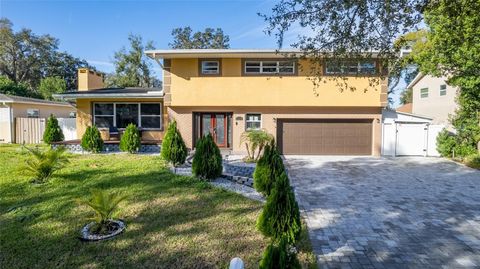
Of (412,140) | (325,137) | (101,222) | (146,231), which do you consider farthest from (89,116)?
(412,140)

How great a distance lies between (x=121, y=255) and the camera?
4.14m

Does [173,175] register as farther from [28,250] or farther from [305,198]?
[28,250]

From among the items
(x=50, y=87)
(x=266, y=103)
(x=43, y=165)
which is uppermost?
(x=50, y=87)

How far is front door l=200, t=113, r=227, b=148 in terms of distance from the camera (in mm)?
14727

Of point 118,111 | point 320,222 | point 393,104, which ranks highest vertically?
point 393,104

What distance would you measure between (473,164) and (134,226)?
13.4 meters

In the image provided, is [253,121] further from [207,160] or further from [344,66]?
[344,66]

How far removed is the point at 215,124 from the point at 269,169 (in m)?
8.34

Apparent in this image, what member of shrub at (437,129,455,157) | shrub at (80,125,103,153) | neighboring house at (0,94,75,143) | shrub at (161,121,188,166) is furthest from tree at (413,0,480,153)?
neighboring house at (0,94,75,143)

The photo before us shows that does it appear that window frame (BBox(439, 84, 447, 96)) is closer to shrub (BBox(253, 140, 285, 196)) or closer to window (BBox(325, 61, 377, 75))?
window (BBox(325, 61, 377, 75))

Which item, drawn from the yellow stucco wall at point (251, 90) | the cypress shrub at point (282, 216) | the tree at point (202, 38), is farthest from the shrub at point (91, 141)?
the tree at point (202, 38)

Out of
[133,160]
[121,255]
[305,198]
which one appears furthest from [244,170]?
[121,255]

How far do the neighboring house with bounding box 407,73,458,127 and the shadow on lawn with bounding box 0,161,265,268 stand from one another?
1821 cm

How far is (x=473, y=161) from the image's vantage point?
39.6 feet
